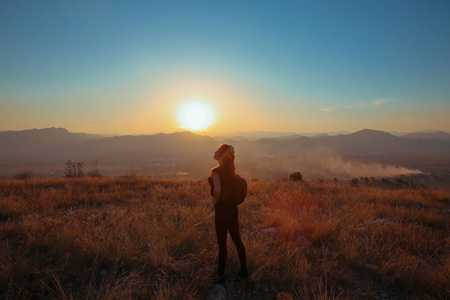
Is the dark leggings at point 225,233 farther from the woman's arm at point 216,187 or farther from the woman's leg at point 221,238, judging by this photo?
the woman's arm at point 216,187

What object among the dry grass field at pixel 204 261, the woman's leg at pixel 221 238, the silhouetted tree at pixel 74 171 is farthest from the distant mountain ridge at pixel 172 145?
the woman's leg at pixel 221 238

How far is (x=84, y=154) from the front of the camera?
325 feet

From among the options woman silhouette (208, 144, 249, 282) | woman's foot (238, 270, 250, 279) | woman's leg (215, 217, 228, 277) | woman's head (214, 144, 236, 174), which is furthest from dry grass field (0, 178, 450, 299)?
woman's head (214, 144, 236, 174)

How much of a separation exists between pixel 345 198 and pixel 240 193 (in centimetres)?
761

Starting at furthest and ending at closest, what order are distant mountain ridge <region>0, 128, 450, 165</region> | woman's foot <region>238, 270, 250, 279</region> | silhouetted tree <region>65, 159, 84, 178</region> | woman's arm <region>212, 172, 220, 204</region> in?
distant mountain ridge <region>0, 128, 450, 165</region> → silhouetted tree <region>65, 159, 84, 178</region> → woman's foot <region>238, 270, 250, 279</region> → woman's arm <region>212, 172, 220, 204</region>

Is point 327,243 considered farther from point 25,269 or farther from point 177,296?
point 25,269

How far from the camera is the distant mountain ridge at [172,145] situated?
312 ft

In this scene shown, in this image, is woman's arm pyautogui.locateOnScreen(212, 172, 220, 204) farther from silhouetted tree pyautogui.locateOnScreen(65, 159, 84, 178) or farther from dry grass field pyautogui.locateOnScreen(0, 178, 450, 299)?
silhouetted tree pyautogui.locateOnScreen(65, 159, 84, 178)

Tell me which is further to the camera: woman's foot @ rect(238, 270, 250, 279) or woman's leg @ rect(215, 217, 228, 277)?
woman's foot @ rect(238, 270, 250, 279)

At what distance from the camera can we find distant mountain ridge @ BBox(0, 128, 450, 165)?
312ft

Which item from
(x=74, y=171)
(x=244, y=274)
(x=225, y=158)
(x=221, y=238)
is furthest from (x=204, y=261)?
(x=74, y=171)

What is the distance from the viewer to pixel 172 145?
363 feet

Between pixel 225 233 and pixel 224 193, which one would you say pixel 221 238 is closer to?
pixel 225 233

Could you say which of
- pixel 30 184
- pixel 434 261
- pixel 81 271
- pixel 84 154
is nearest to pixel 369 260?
pixel 434 261
